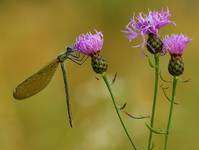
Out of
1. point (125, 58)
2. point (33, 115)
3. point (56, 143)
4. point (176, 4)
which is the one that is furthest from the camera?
point (176, 4)

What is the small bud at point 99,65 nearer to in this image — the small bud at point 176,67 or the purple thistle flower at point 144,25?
the purple thistle flower at point 144,25

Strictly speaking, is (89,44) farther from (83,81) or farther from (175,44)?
(83,81)

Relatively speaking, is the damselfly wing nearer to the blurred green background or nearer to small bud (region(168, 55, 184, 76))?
small bud (region(168, 55, 184, 76))

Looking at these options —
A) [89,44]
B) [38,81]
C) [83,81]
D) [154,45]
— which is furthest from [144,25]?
[83,81]

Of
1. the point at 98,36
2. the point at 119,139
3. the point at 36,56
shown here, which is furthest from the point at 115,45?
the point at 98,36

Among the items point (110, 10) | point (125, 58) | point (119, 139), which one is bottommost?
point (119, 139)

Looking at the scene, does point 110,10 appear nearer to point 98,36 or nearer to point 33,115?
point 33,115

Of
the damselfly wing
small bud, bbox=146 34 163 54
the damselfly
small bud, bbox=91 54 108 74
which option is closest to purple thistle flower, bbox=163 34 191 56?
small bud, bbox=146 34 163 54
